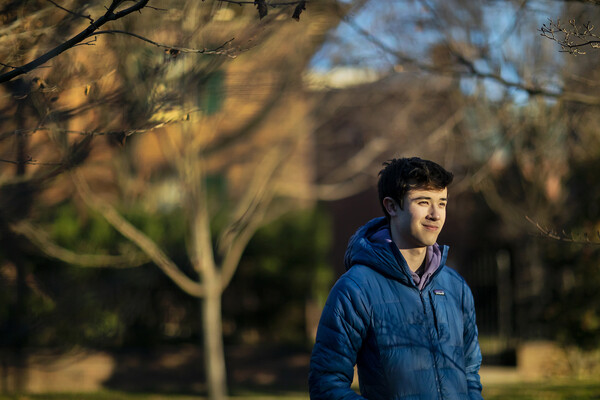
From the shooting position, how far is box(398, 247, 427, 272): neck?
10.2 feet

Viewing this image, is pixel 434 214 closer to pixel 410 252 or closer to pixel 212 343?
pixel 410 252

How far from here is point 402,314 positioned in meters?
3.01

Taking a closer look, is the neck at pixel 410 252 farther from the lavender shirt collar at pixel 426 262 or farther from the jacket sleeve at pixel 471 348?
the jacket sleeve at pixel 471 348

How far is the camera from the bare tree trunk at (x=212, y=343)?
1088 cm

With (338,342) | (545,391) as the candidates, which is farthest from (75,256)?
(338,342)

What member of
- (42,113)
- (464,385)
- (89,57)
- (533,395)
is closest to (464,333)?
(464,385)

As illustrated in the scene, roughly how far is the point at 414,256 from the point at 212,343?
8294mm

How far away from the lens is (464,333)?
3215mm

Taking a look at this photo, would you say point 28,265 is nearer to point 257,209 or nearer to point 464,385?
point 257,209

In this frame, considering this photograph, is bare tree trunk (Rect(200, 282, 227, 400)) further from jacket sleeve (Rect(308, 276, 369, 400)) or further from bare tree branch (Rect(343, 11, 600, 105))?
jacket sleeve (Rect(308, 276, 369, 400))

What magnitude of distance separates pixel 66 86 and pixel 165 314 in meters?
8.65

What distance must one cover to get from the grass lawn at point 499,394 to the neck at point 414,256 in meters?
7.75

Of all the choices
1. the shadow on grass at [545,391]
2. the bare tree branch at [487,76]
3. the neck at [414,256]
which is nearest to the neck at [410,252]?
the neck at [414,256]

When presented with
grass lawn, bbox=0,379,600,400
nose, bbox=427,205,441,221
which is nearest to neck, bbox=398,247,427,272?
nose, bbox=427,205,441,221
